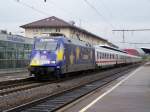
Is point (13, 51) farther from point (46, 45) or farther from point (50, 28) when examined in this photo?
point (50, 28)

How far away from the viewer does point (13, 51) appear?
150 ft

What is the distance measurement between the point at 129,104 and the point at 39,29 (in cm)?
8487

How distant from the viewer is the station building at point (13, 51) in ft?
141

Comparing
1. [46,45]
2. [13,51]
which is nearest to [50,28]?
[13,51]

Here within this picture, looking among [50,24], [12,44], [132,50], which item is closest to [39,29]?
[50,24]

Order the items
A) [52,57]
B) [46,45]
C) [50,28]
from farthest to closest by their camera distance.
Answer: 1. [50,28]
2. [46,45]
3. [52,57]

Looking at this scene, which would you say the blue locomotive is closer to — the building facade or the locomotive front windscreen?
the locomotive front windscreen

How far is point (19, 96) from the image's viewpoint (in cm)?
1767

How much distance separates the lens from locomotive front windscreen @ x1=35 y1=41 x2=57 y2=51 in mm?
27797

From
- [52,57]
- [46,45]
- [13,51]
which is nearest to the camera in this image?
[52,57]

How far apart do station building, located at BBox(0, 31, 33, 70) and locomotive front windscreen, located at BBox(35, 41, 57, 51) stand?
14572 mm

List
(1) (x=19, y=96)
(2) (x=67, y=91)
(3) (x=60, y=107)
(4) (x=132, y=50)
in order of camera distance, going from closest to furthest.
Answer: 1. (3) (x=60, y=107)
2. (1) (x=19, y=96)
3. (2) (x=67, y=91)
4. (4) (x=132, y=50)

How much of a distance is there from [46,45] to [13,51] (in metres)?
18.1

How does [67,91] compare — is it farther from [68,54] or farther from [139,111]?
[68,54]
